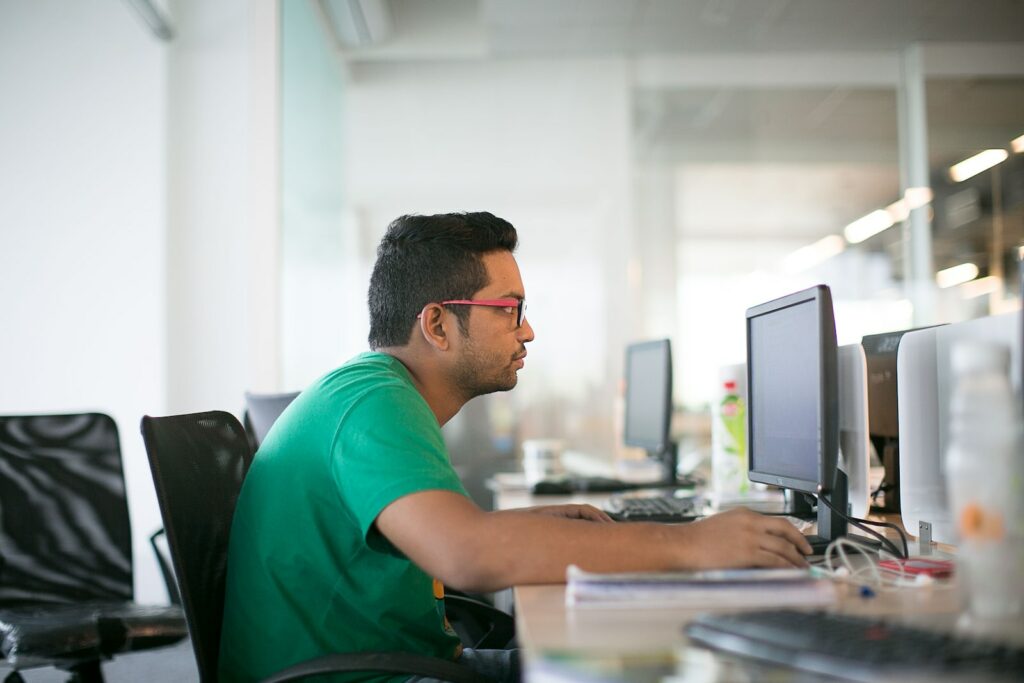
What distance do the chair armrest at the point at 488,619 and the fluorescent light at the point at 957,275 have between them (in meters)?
3.91

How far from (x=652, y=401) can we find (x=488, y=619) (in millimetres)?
1704

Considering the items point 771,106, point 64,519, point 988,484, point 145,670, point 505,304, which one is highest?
point 771,106

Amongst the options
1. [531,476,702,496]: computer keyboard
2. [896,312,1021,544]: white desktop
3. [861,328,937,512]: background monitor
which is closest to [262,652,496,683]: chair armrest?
[896,312,1021,544]: white desktop

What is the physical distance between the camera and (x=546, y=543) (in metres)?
1.31

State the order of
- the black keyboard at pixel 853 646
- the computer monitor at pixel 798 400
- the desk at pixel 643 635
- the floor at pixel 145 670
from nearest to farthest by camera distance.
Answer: the black keyboard at pixel 853 646, the desk at pixel 643 635, the computer monitor at pixel 798 400, the floor at pixel 145 670

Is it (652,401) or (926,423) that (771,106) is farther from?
(926,423)

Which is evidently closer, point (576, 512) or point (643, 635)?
point (643, 635)

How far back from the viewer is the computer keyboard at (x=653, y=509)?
7.12 ft

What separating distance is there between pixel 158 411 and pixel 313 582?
3258mm

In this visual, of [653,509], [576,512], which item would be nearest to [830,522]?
[576,512]

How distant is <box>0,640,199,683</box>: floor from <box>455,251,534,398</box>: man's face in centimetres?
223

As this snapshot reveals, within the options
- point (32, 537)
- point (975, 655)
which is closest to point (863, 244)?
point (32, 537)

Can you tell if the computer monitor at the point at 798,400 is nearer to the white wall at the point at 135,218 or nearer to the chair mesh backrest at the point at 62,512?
the chair mesh backrest at the point at 62,512

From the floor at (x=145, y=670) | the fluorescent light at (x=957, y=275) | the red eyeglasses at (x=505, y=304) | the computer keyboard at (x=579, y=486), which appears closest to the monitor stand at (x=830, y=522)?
the red eyeglasses at (x=505, y=304)
